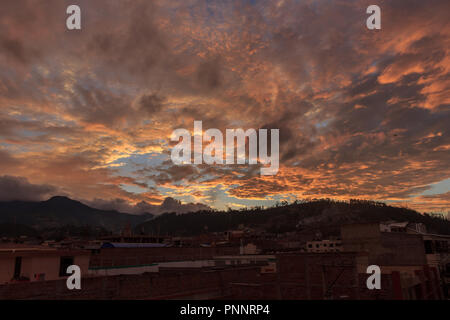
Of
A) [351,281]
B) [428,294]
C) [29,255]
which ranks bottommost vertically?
[428,294]

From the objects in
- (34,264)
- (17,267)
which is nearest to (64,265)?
(34,264)

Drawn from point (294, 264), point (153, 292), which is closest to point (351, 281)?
point (294, 264)

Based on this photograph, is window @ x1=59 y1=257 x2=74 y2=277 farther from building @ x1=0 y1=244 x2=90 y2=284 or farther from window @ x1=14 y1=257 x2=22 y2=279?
window @ x1=14 y1=257 x2=22 y2=279

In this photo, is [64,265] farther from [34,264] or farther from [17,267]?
[17,267]

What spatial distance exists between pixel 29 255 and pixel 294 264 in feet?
91.2

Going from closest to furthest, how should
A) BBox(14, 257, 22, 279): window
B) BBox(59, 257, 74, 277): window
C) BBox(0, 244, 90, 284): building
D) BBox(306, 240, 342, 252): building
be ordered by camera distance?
1. BBox(0, 244, 90, 284): building
2. BBox(14, 257, 22, 279): window
3. BBox(59, 257, 74, 277): window
4. BBox(306, 240, 342, 252): building

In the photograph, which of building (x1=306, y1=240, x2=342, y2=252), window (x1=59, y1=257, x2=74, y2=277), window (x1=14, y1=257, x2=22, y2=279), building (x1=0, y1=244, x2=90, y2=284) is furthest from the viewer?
building (x1=306, y1=240, x2=342, y2=252)

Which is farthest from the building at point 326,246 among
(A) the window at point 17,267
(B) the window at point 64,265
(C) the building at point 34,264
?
(A) the window at point 17,267

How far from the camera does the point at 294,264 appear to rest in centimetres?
3653

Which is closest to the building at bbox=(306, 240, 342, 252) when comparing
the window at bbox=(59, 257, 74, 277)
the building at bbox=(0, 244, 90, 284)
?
A: the window at bbox=(59, 257, 74, 277)

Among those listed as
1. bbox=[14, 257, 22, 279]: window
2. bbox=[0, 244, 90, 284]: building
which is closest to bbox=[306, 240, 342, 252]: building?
bbox=[0, 244, 90, 284]: building

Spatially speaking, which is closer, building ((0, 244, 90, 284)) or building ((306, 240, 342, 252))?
building ((0, 244, 90, 284))

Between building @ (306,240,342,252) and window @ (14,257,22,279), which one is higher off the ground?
window @ (14,257,22,279)
